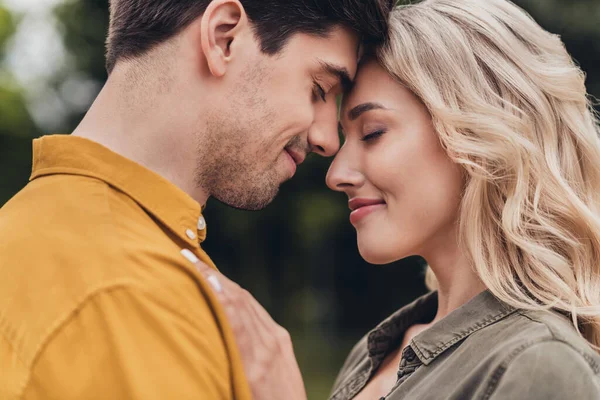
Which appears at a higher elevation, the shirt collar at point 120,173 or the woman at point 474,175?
the shirt collar at point 120,173

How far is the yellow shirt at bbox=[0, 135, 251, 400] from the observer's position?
5.87 ft

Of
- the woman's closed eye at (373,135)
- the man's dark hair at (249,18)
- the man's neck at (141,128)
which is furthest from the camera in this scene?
the woman's closed eye at (373,135)

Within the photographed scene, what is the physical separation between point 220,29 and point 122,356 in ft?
3.69

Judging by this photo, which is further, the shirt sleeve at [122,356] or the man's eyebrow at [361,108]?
the man's eyebrow at [361,108]

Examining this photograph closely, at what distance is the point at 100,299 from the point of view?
5.97ft

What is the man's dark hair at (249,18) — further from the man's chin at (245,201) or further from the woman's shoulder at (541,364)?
the woman's shoulder at (541,364)

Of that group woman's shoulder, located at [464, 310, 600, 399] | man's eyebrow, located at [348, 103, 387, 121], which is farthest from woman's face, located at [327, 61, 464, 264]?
woman's shoulder, located at [464, 310, 600, 399]

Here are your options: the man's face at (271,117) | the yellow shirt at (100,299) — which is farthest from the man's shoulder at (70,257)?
the man's face at (271,117)

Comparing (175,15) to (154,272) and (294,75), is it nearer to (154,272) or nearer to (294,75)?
(294,75)

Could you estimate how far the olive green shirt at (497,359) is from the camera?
7.38 ft

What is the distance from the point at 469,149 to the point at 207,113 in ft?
3.16

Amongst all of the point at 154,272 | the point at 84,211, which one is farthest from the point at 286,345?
the point at 84,211

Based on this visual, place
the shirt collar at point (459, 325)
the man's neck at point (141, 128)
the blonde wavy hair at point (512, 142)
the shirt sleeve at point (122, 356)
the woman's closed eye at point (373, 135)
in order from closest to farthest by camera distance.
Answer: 1. the shirt sleeve at point (122, 356)
2. the man's neck at point (141, 128)
3. the shirt collar at point (459, 325)
4. the blonde wavy hair at point (512, 142)
5. the woman's closed eye at point (373, 135)

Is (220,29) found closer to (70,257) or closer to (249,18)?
(249,18)
